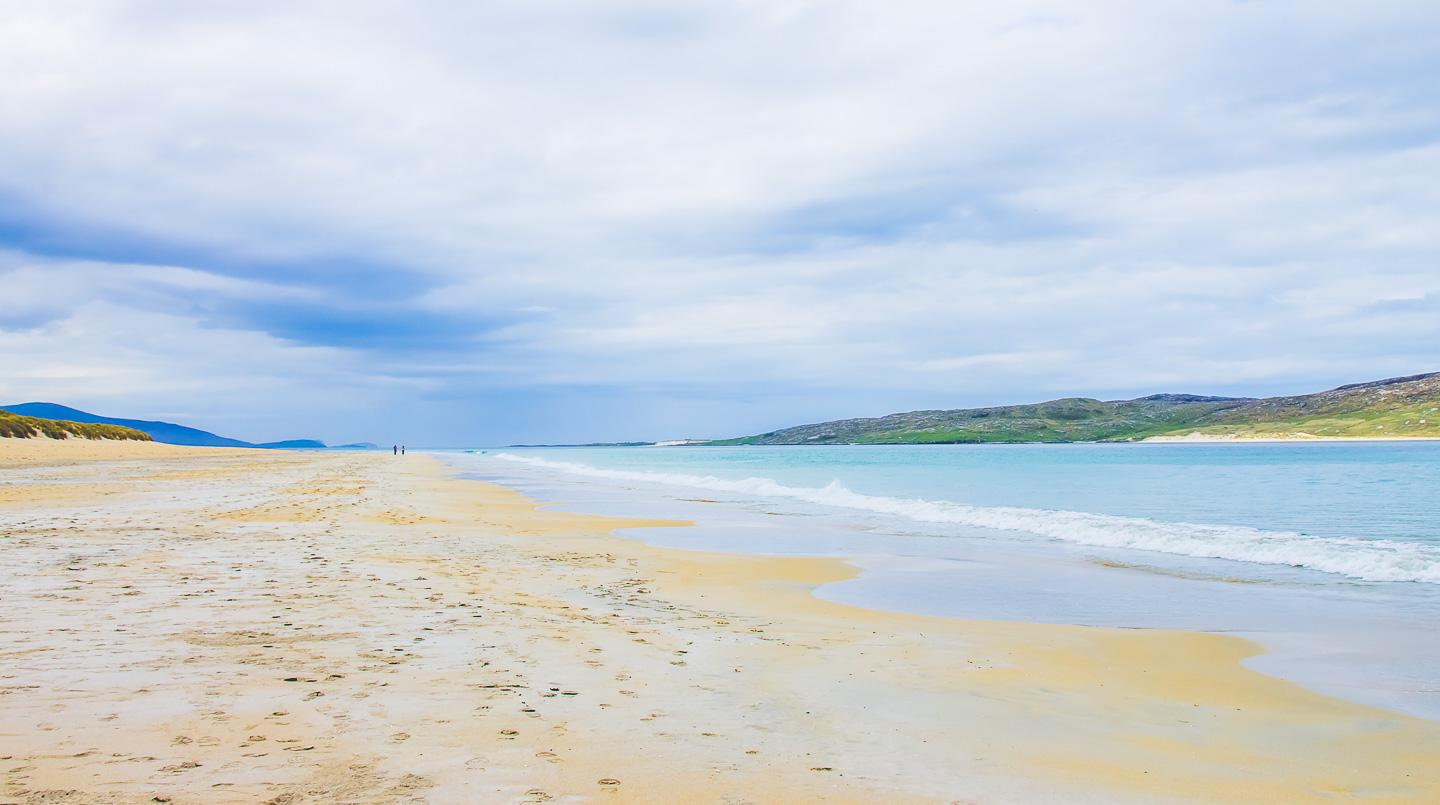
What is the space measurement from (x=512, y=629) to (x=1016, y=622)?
6210mm

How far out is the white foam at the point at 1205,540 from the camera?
14859 mm

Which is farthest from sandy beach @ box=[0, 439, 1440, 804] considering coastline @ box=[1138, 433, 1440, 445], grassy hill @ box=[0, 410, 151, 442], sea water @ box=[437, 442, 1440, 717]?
coastline @ box=[1138, 433, 1440, 445]

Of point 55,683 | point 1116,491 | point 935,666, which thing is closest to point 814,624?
point 935,666

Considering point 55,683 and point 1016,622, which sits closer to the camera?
point 55,683

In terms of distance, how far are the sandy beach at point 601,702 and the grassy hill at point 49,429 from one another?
72.8 metres

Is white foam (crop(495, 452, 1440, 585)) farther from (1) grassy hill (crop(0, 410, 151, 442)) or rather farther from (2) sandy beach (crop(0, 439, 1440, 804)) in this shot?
(1) grassy hill (crop(0, 410, 151, 442))

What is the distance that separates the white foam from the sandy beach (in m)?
7.73

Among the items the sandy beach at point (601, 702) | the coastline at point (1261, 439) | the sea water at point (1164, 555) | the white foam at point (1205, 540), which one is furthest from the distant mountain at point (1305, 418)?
the sandy beach at point (601, 702)

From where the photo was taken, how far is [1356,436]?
5561 inches

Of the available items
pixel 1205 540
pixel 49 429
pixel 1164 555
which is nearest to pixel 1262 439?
pixel 1205 540

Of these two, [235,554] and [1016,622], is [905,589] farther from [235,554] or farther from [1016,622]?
[235,554]

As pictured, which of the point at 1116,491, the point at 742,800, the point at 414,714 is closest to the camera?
the point at 742,800

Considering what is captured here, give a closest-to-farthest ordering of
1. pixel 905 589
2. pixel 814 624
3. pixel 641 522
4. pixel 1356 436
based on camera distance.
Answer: pixel 814 624
pixel 905 589
pixel 641 522
pixel 1356 436

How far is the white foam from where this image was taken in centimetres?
1486
